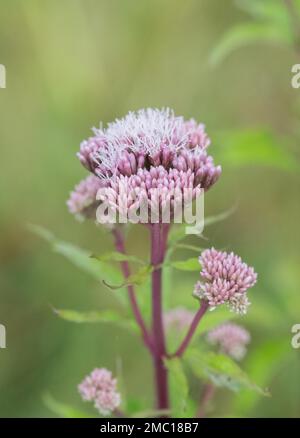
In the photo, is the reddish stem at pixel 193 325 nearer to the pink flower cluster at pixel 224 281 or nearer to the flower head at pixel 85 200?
the pink flower cluster at pixel 224 281

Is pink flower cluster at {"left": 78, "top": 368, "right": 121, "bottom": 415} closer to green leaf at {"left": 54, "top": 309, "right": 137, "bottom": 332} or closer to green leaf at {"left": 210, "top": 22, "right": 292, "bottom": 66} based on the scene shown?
green leaf at {"left": 54, "top": 309, "right": 137, "bottom": 332}

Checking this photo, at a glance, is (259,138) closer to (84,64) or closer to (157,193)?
(157,193)

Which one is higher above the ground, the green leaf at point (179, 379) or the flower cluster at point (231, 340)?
the flower cluster at point (231, 340)

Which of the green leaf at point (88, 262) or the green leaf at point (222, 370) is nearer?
the green leaf at point (222, 370)

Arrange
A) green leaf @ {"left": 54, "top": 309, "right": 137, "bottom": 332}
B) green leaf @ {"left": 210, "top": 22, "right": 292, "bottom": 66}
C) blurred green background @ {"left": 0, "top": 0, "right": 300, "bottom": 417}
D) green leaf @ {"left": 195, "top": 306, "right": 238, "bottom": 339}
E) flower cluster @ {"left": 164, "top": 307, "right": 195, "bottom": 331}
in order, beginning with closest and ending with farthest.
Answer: green leaf @ {"left": 54, "top": 309, "right": 137, "bottom": 332}, green leaf @ {"left": 195, "top": 306, "right": 238, "bottom": 339}, flower cluster @ {"left": 164, "top": 307, "right": 195, "bottom": 331}, green leaf @ {"left": 210, "top": 22, "right": 292, "bottom": 66}, blurred green background @ {"left": 0, "top": 0, "right": 300, "bottom": 417}

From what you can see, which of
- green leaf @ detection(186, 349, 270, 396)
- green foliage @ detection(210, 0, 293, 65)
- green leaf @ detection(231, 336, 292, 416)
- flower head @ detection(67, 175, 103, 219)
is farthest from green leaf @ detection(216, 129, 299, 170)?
green leaf @ detection(186, 349, 270, 396)

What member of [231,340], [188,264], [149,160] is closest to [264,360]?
[231,340]

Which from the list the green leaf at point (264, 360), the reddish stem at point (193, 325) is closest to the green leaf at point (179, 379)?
the reddish stem at point (193, 325)
